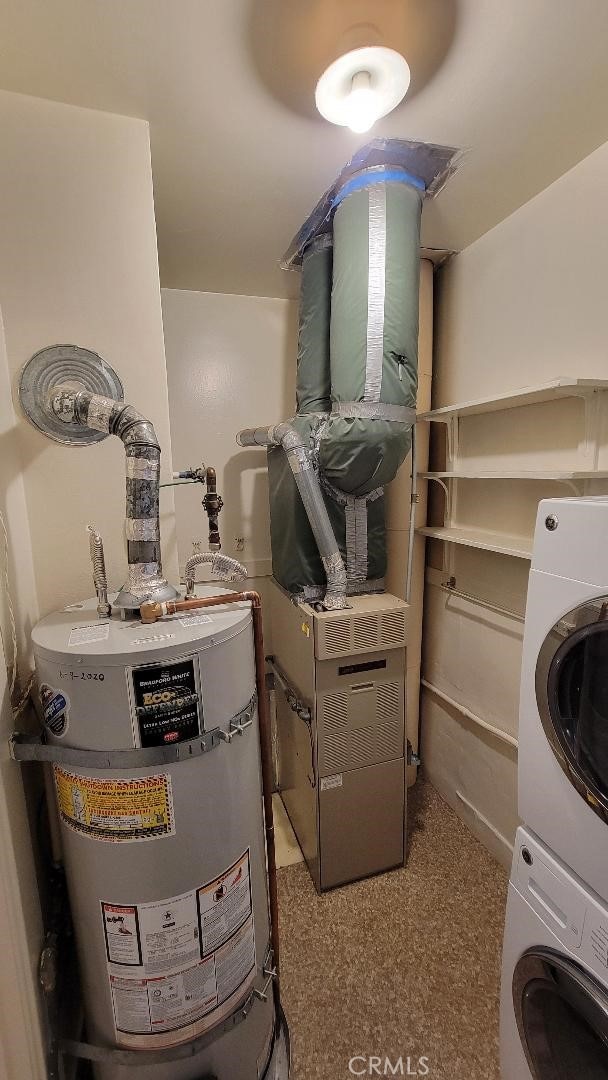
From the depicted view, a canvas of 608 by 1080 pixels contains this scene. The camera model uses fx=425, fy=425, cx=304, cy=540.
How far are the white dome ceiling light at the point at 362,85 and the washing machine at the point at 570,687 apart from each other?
96 centimetres

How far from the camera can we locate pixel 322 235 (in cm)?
167

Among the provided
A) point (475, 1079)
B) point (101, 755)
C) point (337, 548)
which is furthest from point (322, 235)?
point (475, 1079)

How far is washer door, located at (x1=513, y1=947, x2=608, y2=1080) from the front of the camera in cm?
75

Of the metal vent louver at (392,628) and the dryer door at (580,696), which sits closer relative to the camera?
the dryer door at (580,696)

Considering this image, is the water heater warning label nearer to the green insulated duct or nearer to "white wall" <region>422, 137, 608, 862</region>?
the green insulated duct

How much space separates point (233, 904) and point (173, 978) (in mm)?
161

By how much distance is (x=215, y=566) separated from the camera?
45.6 inches

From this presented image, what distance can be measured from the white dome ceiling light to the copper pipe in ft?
3.71

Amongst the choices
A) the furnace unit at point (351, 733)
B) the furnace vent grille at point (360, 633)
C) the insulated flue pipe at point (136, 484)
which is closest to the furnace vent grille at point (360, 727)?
the furnace unit at point (351, 733)

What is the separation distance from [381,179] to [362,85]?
1.33 ft

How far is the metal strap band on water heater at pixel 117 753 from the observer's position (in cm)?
80

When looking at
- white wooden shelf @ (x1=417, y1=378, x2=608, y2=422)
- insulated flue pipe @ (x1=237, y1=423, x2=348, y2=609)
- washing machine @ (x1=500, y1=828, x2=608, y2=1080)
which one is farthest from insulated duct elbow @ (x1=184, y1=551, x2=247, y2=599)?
white wooden shelf @ (x1=417, y1=378, x2=608, y2=422)

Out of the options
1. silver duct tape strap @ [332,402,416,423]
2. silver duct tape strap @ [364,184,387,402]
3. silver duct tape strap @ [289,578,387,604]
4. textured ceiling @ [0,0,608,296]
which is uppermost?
textured ceiling @ [0,0,608,296]

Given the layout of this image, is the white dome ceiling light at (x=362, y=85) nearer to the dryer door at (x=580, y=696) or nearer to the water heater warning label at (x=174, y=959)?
the dryer door at (x=580, y=696)
